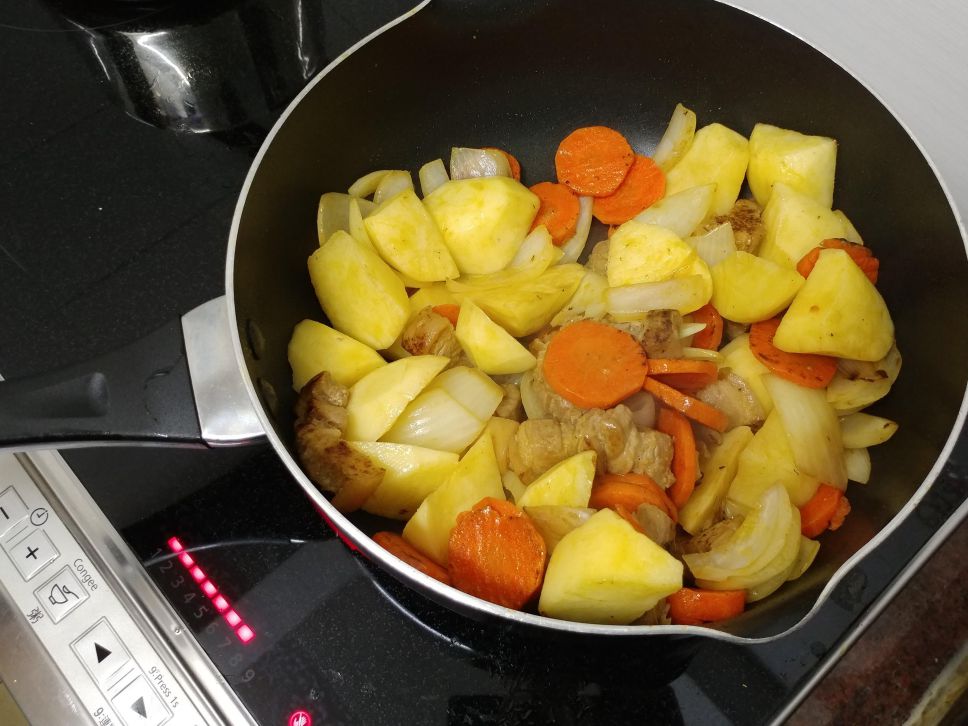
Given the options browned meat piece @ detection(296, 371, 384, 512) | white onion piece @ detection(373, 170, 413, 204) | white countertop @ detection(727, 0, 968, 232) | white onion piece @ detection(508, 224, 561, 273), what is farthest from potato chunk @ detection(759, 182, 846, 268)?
browned meat piece @ detection(296, 371, 384, 512)

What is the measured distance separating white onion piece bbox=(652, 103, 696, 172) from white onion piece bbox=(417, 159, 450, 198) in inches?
19.1

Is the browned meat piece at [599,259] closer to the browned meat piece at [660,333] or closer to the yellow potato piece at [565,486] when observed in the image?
the browned meat piece at [660,333]

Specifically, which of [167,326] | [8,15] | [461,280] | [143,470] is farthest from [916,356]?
[8,15]

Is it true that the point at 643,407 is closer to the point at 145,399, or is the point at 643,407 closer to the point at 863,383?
the point at 863,383

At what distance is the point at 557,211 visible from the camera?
1680mm

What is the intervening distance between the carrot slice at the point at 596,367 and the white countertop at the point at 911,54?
0.69 meters

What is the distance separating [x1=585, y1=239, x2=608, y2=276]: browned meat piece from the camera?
159 centimetres

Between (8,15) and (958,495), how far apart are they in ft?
7.42

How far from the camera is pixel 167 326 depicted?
1129 mm

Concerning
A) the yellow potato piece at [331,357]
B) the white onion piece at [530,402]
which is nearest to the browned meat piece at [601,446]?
the white onion piece at [530,402]

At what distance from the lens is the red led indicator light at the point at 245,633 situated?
1.17 meters

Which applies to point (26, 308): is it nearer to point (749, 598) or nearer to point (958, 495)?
point (749, 598)

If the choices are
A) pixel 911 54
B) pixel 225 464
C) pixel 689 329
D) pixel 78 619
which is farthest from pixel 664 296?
pixel 78 619

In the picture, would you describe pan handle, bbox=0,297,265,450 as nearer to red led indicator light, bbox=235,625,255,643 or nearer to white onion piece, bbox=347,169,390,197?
red led indicator light, bbox=235,625,255,643
